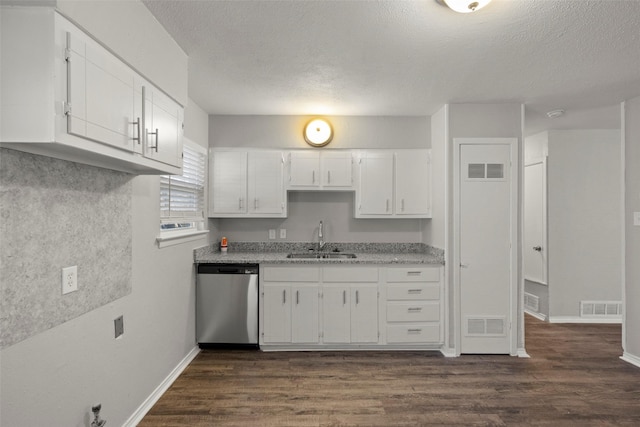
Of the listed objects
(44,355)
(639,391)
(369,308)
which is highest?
(44,355)

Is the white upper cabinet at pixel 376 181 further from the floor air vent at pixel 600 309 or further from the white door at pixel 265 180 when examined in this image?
the floor air vent at pixel 600 309

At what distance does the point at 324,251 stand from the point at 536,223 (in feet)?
9.48

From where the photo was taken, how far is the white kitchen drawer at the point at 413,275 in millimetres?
3518

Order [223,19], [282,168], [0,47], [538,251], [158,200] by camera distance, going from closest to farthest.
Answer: [0,47], [223,19], [158,200], [282,168], [538,251]

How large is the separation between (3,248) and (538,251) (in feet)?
17.2

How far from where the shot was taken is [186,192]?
10.8ft

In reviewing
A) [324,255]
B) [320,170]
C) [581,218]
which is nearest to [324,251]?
[324,255]

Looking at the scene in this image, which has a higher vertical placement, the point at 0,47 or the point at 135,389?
the point at 0,47

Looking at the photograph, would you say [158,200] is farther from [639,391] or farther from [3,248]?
[639,391]

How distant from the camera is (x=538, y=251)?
464 cm

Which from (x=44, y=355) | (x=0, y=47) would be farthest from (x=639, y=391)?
(x=0, y=47)

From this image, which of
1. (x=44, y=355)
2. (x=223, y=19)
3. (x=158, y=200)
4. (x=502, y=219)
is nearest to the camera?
(x=44, y=355)

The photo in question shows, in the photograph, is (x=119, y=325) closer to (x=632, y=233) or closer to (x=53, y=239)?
(x=53, y=239)

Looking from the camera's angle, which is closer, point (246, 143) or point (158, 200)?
point (158, 200)
